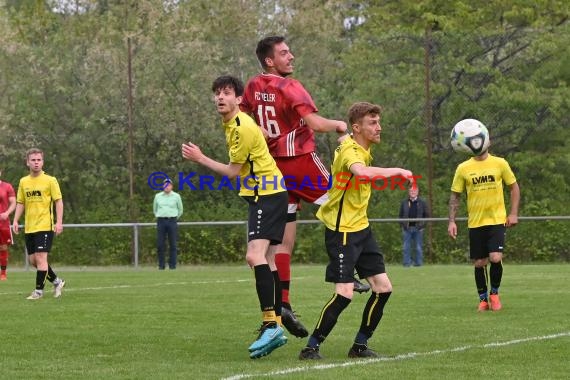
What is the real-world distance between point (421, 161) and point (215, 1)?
1513 centimetres

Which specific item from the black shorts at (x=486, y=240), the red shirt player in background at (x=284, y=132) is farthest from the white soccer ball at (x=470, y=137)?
the red shirt player in background at (x=284, y=132)

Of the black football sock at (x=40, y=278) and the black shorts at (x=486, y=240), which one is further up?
the black shorts at (x=486, y=240)

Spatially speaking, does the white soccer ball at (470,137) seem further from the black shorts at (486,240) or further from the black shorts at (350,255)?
the black shorts at (350,255)

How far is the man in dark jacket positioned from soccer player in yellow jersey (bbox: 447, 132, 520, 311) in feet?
41.2

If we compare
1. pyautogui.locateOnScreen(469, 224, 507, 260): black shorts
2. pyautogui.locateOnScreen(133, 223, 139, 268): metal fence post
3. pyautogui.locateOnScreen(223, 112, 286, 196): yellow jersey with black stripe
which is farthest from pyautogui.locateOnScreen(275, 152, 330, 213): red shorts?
pyautogui.locateOnScreen(133, 223, 139, 268): metal fence post

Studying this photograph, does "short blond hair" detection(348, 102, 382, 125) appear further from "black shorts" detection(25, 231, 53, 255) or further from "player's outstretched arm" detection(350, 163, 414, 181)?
"black shorts" detection(25, 231, 53, 255)

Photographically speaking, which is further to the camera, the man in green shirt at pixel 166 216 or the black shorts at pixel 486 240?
the man in green shirt at pixel 166 216

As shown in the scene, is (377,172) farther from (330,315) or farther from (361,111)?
(330,315)

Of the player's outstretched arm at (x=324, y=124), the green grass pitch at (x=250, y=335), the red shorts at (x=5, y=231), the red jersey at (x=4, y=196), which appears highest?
the player's outstretched arm at (x=324, y=124)

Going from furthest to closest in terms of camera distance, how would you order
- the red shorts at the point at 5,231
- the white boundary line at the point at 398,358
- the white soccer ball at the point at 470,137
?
the red shorts at the point at 5,231, the white soccer ball at the point at 470,137, the white boundary line at the point at 398,358

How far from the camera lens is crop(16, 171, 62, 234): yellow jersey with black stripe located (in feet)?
50.3

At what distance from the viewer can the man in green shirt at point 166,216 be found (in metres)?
25.6

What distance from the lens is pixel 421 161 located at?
91.4ft

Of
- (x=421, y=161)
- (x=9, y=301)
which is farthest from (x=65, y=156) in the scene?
(x=9, y=301)
